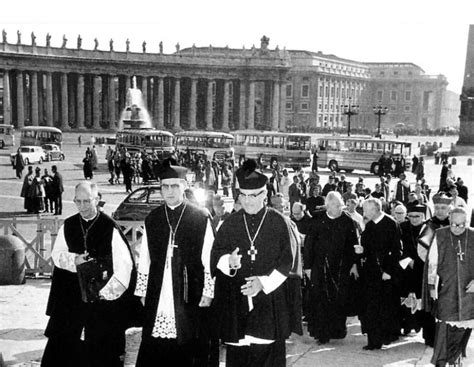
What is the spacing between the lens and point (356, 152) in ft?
136

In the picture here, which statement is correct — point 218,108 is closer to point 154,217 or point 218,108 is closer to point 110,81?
point 110,81

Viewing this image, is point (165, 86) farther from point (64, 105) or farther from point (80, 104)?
point (64, 105)

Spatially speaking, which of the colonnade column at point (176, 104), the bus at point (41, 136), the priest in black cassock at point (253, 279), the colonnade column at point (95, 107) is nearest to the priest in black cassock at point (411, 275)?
the priest in black cassock at point (253, 279)

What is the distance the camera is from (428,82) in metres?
135

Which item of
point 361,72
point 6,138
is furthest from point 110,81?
point 361,72

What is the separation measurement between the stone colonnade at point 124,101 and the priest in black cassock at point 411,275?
6719 centimetres

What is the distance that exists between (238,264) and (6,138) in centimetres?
5439

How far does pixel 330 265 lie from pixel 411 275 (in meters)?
0.99

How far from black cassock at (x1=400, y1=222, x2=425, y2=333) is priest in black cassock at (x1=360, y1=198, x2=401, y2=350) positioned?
186 mm

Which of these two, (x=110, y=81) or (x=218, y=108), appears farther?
(x=218, y=108)

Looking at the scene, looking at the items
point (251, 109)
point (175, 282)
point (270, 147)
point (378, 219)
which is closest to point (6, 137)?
point (270, 147)

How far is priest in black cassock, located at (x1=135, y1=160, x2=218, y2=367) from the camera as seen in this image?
214 inches

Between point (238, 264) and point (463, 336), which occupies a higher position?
point (238, 264)

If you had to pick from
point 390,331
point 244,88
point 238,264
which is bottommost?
point 390,331
